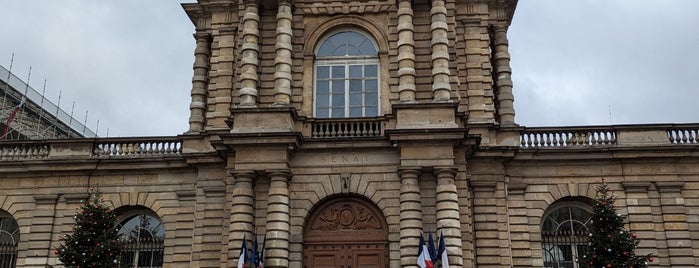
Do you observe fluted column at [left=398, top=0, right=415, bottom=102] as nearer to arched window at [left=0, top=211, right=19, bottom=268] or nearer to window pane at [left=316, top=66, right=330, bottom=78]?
window pane at [left=316, top=66, right=330, bottom=78]

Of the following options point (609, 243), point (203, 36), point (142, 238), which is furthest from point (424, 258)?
point (203, 36)

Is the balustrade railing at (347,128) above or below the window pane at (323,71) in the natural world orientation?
below

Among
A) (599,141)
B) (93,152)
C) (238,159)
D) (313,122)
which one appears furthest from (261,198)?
(599,141)

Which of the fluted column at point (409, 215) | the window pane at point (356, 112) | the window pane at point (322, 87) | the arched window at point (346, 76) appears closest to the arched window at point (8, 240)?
the arched window at point (346, 76)

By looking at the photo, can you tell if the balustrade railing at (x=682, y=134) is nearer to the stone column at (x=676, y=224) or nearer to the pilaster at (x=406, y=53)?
the stone column at (x=676, y=224)

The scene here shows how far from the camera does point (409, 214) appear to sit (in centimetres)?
1864

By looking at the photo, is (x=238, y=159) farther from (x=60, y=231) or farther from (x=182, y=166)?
(x=60, y=231)

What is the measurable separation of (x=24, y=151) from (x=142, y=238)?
17.2 ft

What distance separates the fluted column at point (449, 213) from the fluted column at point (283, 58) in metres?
5.21

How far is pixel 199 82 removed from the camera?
2423cm

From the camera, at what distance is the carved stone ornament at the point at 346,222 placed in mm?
19583

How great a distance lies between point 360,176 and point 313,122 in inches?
89.5

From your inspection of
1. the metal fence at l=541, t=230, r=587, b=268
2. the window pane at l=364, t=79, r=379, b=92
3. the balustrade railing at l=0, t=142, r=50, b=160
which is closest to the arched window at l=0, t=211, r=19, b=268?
the balustrade railing at l=0, t=142, r=50, b=160

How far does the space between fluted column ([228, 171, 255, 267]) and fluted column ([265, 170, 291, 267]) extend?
60cm
